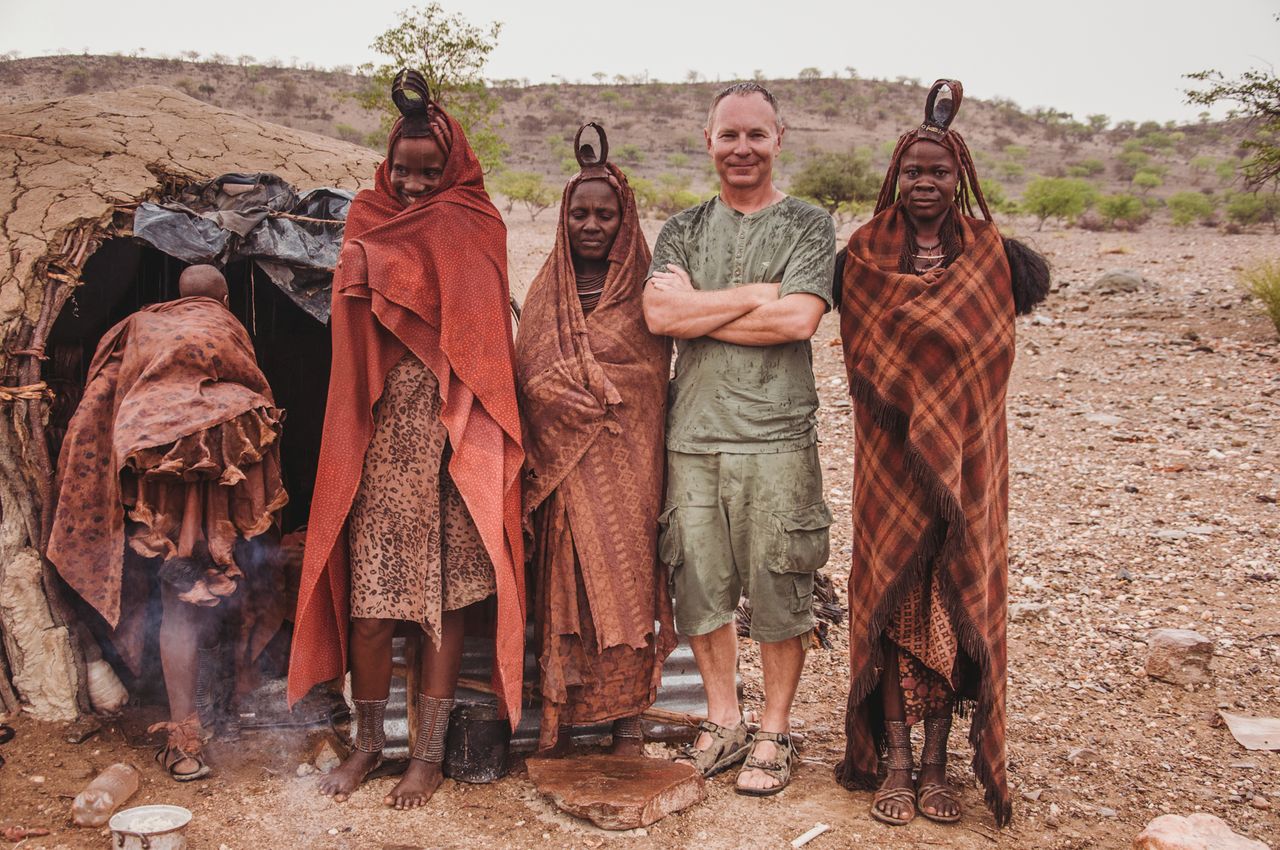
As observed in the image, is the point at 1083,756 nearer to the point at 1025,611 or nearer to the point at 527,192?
the point at 1025,611

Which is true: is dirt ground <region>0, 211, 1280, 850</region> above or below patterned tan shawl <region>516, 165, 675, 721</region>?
below

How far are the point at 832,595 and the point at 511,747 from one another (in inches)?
79.3

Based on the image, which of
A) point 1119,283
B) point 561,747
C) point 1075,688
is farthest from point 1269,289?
point 561,747

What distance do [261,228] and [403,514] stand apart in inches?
58.2

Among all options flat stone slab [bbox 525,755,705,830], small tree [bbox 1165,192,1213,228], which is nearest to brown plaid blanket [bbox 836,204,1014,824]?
flat stone slab [bbox 525,755,705,830]

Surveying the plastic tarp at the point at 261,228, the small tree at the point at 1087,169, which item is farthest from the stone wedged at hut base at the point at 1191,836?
the small tree at the point at 1087,169

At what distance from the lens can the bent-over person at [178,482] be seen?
10.2 ft

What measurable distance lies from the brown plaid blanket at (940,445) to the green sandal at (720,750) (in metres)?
0.55

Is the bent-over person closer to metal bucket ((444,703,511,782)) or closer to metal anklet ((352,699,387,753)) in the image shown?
metal anklet ((352,699,387,753))

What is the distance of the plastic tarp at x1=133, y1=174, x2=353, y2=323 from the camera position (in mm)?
3738

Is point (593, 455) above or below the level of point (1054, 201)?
below

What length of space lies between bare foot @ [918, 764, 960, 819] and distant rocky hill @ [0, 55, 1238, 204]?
2069 centimetres

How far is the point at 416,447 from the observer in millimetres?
3213

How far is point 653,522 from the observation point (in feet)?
11.1
